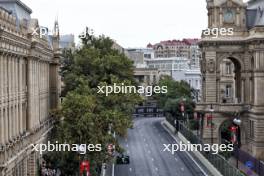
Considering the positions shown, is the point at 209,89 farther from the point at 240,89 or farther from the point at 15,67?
the point at 15,67

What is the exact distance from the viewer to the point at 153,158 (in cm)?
7006

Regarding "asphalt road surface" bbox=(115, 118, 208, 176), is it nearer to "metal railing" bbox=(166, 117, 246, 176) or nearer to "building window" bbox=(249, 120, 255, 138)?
"metal railing" bbox=(166, 117, 246, 176)

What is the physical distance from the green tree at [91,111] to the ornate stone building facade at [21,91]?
2135 millimetres

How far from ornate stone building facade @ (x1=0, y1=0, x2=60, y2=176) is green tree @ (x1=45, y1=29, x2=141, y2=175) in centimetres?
213

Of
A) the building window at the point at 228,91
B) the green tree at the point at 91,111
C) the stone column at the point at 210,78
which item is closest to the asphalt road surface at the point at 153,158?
the green tree at the point at 91,111

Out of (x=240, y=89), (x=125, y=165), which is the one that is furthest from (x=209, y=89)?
(x=125, y=165)

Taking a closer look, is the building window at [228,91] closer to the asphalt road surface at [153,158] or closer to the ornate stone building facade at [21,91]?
the asphalt road surface at [153,158]

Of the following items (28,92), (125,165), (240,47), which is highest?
(240,47)

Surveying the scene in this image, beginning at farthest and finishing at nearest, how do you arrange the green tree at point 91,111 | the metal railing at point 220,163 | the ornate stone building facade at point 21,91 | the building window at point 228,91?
the building window at point 228,91
the metal railing at point 220,163
the green tree at point 91,111
the ornate stone building facade at point 21,91

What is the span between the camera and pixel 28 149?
4578cm

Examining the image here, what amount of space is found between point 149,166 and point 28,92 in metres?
21.3

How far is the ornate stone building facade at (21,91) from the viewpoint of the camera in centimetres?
3775

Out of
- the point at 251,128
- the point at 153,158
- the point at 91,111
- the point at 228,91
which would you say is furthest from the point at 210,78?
the point at 91,111

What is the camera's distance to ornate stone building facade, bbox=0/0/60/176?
3775 cm
